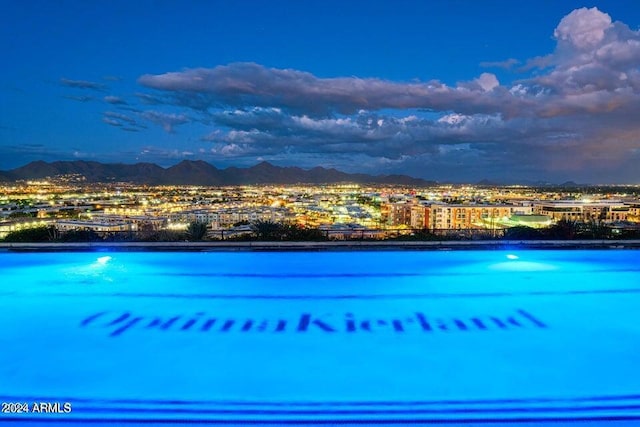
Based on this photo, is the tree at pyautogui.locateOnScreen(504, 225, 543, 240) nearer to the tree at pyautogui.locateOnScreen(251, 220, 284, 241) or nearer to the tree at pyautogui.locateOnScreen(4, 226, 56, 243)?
the tree at pyautogui.locateOnScreen(251, 220, 284, 241)

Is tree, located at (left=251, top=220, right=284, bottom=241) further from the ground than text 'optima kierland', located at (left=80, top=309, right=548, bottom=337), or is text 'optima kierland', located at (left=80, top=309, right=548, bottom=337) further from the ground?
tree, located at (left=251, top=220, right=284, bottom=241)

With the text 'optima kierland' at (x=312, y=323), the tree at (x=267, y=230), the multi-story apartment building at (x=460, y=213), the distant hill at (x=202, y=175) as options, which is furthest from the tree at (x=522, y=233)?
the distant hill at (x=202, y=175)

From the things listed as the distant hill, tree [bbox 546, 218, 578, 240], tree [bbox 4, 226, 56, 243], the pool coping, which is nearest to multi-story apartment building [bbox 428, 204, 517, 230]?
tree [bbox 546, 218, 578, 240]

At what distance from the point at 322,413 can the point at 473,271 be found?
16.9 ft

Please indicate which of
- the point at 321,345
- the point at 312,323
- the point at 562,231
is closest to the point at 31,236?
the point at 312,323

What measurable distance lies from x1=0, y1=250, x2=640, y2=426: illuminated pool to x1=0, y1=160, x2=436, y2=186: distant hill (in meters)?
78.0

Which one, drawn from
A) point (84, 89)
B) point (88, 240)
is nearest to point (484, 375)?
point (88, 240)

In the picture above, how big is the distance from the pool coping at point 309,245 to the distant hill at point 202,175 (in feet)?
242

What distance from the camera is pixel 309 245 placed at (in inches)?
351

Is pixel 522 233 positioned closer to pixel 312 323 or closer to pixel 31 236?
pixel 312 323

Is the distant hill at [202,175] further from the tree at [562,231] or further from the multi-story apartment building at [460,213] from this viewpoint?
the tree at [562,231]

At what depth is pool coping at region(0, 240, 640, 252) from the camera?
28.8 feet

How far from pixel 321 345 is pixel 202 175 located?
97131 mm

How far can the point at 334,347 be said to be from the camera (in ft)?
12.7
